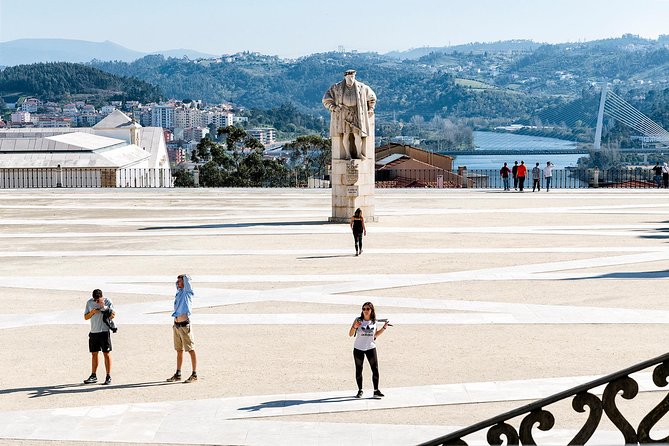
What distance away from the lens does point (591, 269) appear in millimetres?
20203

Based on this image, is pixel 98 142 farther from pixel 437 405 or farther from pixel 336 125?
pixel 437 405

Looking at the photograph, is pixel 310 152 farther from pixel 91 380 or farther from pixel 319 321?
pixel 91 380

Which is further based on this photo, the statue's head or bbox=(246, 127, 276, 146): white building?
bbox=(246, 127, 276, 146): white building

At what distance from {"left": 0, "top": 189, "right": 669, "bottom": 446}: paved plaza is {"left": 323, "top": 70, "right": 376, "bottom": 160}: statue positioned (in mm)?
2131

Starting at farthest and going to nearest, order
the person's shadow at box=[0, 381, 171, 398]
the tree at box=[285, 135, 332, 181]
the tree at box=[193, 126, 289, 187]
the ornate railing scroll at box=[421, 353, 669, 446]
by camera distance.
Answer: the tree at box=[285, 135, 332, 181], the tree at box=[193, 126, 289, 187], the person's shadow at box=[0, 381, 171, 398], the ornate railing scroll at box=[421, 353, 669, 446]

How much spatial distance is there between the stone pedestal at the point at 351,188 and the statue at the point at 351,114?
29 cm

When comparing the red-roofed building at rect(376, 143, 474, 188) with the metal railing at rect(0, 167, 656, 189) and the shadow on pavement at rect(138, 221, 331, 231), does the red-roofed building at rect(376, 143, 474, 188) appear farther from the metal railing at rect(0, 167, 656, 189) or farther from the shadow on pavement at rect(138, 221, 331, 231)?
the shadow on pavement at rect(138, 221, 331, 231)

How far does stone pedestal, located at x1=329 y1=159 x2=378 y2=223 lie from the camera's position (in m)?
28.5

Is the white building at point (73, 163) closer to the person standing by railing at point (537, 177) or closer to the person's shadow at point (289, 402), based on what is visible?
the person standing by railing at point (537, 177)

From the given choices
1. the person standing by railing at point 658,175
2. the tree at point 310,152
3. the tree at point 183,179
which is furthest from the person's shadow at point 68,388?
the tree at point 183,179

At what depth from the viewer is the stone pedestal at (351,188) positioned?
28.5m

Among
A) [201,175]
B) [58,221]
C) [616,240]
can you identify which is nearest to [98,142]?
[201,175]

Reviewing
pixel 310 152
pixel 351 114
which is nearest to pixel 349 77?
pixel 351 114

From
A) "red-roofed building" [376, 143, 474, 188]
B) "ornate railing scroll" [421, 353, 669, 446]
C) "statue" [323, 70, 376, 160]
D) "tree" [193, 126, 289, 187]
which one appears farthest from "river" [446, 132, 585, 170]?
"ornate railing scroll" [421, 353, 669, 446]
